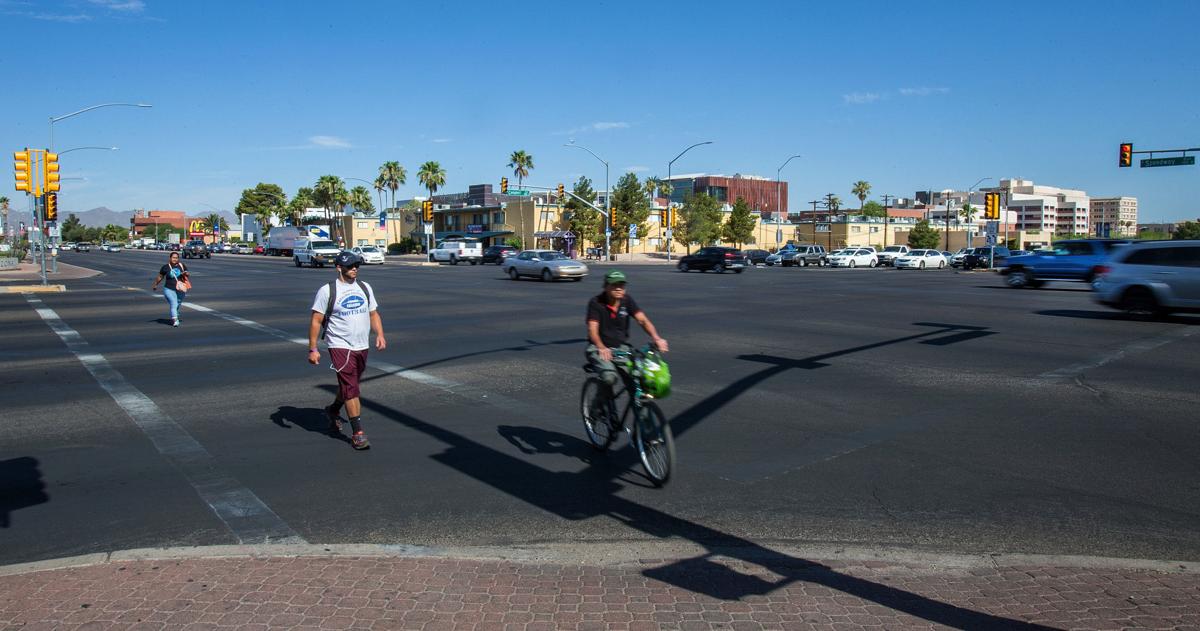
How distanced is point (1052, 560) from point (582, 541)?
8.88ft

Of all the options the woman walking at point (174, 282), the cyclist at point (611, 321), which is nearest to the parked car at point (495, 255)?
the woman walking at point (174, 282)

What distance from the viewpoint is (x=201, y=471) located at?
6836 mm

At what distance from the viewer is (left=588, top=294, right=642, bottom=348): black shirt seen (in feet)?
23.4

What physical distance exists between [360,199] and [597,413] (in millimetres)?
108622

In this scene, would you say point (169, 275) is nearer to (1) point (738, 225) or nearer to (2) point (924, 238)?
(1) point (738, 225)

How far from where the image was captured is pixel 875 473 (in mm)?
6770

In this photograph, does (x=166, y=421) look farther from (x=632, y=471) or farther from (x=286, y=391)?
(x=632, y=471)

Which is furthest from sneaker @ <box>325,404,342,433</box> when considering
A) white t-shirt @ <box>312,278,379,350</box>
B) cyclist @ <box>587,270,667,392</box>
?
cyclist @ <box>587,270,667,392</box>

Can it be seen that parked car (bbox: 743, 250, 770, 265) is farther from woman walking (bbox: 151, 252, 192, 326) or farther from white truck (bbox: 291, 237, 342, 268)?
woman walking (bbox: 151, 252, 192, 326)

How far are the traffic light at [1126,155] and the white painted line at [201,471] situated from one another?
128 feet

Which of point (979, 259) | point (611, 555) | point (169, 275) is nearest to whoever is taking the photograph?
point (611, 555)

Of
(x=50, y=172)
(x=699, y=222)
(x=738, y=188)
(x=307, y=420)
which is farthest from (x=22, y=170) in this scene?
(x=738, y=188)

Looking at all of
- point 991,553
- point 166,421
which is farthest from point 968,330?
point 166,421

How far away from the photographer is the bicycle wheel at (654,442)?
20.5 feet
